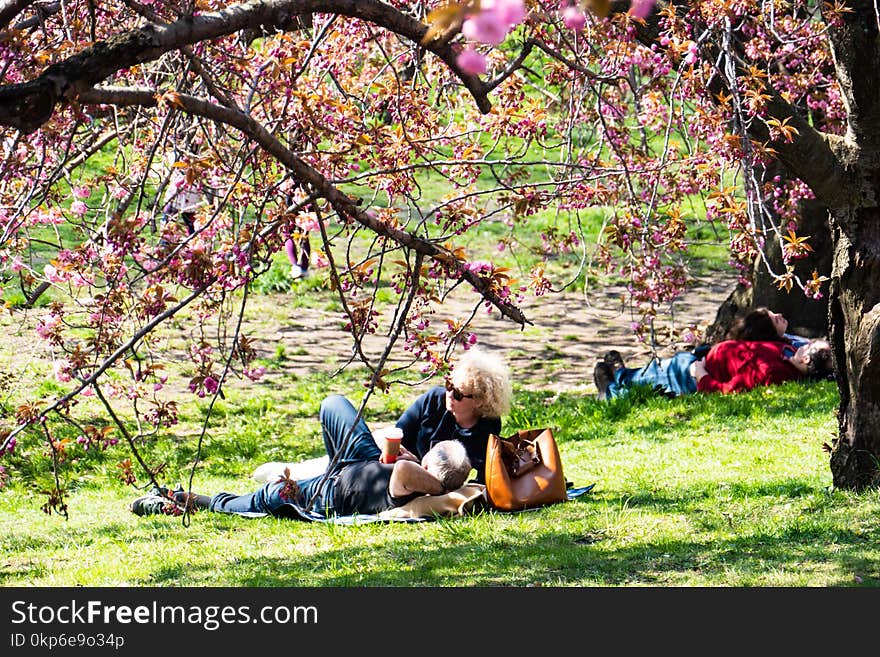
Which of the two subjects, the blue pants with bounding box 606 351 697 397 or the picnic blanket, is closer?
the picnic blanket

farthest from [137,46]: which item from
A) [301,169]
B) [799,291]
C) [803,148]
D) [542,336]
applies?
[542,336]

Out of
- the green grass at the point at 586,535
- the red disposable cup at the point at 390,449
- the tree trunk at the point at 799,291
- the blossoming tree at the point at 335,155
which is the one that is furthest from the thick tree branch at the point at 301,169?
the tree trunk at the point at 799,291

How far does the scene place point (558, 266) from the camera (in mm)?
14594

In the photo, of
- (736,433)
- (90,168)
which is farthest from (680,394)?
Result: (90,168)

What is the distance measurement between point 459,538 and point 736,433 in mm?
3084

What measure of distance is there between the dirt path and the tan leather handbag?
15.0 ft

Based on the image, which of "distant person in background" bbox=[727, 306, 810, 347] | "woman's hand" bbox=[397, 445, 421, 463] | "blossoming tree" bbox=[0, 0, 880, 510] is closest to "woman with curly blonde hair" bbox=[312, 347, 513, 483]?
"woman's hand" bbox=[397, 445, 421, 463]

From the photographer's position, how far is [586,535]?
5043 millimetres

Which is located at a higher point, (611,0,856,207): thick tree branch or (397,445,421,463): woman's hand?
(611,0,856,207): thick tree branch

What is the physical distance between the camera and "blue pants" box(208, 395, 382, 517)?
5.94m

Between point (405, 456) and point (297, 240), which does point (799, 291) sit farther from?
point (297, 240)

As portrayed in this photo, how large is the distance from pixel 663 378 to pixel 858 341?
4277mm

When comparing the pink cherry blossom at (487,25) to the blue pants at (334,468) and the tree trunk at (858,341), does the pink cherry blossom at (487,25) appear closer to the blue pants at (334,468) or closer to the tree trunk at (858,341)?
the tree trunk at (858,341)

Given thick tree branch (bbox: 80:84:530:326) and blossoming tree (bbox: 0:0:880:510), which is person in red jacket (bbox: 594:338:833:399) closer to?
blossoming tree (bbox: 0:0:880:510)
